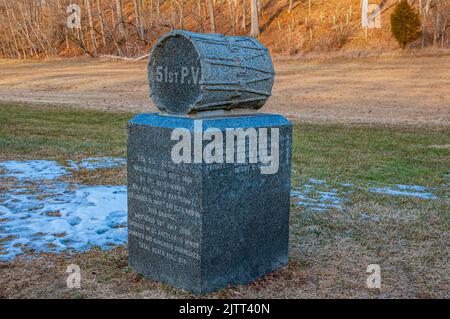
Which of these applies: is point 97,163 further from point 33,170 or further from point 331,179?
point 331,179

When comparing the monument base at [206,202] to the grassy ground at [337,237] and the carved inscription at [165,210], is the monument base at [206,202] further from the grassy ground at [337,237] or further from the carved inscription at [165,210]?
the grassy ground at [337,237]

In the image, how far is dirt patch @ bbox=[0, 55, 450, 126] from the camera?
19.8 m

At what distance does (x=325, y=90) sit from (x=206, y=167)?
22.5 metres

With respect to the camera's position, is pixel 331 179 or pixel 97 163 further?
pixel 97 163

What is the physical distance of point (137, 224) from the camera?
492 cm

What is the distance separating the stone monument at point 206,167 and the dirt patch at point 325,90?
12.7 metres

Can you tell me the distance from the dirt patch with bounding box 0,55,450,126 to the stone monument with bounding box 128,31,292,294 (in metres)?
12.7

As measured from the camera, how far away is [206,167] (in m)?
4.25

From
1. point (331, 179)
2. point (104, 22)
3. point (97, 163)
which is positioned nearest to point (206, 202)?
point (331, 179)

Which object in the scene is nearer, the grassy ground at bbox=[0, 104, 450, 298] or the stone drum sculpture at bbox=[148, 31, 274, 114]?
the stone drum sculpture at bbox=[148, 31, 274, 114]

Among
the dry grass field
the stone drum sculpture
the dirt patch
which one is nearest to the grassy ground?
the dry grass field

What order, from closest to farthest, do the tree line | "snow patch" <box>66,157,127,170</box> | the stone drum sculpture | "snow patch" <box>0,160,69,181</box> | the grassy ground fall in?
the stone drum sculpture < the grassy ground < "snow patch" <box>0,160,69,181</box> < "snow patch" <box>66,157,127,170</box> < the tree line

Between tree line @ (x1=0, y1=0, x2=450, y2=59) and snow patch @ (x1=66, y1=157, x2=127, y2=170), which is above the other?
tree line @ (x1=0, y1=0, x2=450, y2=59)

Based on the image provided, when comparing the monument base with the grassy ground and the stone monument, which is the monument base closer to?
the stone monument
